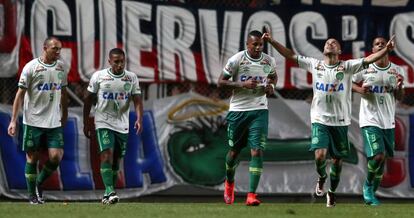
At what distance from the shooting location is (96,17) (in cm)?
1769

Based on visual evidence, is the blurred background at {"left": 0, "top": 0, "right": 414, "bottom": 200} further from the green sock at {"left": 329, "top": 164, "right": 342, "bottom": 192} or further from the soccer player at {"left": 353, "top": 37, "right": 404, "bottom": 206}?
the green sock at {"left": 329, "top": 164, "right": 342, "bottom": 192}

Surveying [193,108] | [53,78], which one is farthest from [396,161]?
[53,78]

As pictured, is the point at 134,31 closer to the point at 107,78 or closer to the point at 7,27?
the point at 7,27

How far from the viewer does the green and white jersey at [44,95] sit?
15.1 meters

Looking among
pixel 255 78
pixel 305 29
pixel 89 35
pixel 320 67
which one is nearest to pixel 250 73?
pixel 255 78

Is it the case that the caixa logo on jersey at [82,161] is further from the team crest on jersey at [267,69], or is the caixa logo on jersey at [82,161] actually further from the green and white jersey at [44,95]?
the team crest on jersey at [267,69]

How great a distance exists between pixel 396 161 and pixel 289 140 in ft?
5.86

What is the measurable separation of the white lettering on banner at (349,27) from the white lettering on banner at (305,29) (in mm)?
305

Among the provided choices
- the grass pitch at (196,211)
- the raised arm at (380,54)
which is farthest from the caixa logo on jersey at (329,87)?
the grass pitch at (196,211)

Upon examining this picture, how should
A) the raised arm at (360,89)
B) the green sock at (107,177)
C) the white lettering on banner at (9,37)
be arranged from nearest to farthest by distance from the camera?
the green sock at (107,177)
the raised arm at (360,89)
the white lettering on banner at (9,37)

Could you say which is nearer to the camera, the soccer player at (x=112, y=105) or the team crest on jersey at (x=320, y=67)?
the team crest on jersey at (x=320, y=67)

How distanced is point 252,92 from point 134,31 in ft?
11.6

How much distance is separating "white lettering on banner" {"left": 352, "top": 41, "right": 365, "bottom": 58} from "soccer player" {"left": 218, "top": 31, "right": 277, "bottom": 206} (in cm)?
367

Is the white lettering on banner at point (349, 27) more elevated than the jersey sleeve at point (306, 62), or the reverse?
the white lettering on banner at point (349, 27)
